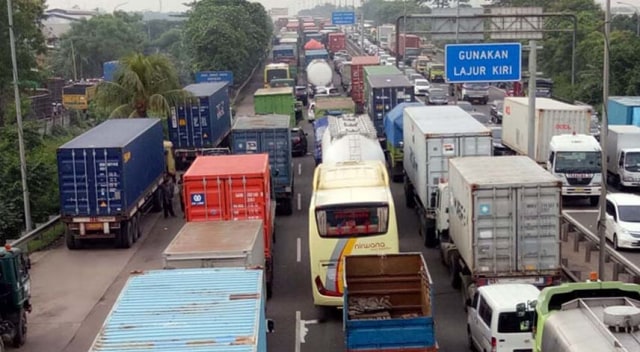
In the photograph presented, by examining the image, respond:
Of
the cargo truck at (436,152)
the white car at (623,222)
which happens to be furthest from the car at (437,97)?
the white car at (623,222)

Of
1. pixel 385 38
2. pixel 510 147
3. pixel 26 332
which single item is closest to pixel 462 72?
pixel 510 147

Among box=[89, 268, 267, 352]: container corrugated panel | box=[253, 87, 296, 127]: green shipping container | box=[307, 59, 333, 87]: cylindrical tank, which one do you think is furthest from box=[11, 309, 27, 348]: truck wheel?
box=[307, 59, 333, 87]: cylindrical tank

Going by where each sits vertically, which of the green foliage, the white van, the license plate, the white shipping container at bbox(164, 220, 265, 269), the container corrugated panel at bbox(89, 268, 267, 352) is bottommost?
the license plate

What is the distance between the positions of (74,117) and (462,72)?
3637 cm

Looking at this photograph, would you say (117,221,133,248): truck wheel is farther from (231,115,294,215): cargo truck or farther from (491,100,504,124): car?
(491,100,504,124): car

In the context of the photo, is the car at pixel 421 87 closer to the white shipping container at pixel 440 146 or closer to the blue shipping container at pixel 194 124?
the blue shipping container at pixel 194 124

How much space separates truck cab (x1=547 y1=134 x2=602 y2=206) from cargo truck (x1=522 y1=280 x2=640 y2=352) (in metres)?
18.5

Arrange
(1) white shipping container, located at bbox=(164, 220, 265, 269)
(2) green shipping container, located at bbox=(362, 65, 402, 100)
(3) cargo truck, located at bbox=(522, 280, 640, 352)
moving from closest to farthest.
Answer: (3) cargo truck, located at bbox=(522, 280, 640, 352)
(1) white shipping container, located at bbox=(164, 220, 265, 269)
(2) green shipping container, located at bbox=(362, 65, 402, 100)

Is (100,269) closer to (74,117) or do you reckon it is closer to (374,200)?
(374,200)

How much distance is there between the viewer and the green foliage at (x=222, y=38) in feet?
235

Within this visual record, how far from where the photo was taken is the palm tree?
3741 cm

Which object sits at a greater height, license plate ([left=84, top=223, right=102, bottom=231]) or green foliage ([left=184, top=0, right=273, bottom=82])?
green foliage ([left=184, top=0, right=273, bottom=82])

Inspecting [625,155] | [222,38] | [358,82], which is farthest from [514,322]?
[222,38]

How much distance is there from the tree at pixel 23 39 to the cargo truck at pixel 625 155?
1083 inches
